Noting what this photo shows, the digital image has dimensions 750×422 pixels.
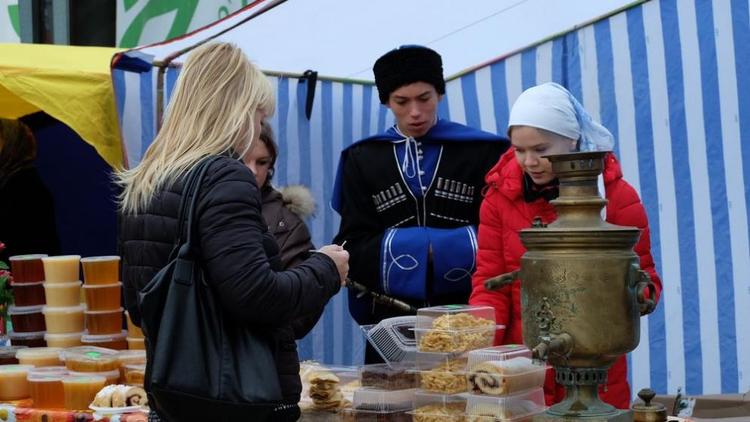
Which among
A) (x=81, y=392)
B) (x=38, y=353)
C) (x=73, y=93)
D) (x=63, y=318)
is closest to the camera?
(x=81, y=392)

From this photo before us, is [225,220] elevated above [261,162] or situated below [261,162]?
below

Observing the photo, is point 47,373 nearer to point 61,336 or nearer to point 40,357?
point 40,357

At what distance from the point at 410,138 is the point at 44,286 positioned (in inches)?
55.6

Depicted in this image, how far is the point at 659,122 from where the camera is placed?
380 cm

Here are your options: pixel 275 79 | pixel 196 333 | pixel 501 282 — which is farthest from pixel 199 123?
pixel 275 79

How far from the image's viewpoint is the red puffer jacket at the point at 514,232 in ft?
8.80

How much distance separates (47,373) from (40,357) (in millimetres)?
210

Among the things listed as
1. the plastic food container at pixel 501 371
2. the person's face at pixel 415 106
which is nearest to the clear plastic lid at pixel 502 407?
the plastic food container at pixel 501 371

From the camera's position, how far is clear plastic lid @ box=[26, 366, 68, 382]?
3.35 m

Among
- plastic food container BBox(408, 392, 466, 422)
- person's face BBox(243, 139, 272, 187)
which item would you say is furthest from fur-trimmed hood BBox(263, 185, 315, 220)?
plastic food container BBox(408, 392, 466, 422)

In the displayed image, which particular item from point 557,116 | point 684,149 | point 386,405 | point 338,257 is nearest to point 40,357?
point 386,405

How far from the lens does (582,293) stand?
1.95 m

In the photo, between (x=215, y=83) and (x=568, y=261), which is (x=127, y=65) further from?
(x=568, y=261)

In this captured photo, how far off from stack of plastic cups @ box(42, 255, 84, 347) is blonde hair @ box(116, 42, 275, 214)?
144 centimetres
